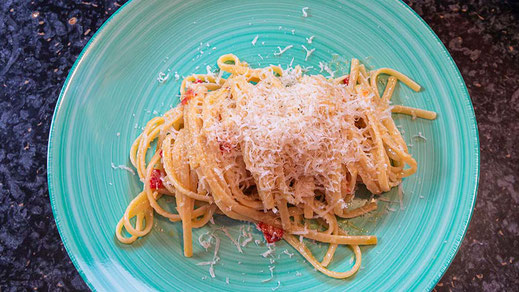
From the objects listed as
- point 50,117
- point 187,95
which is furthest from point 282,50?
point 50,117

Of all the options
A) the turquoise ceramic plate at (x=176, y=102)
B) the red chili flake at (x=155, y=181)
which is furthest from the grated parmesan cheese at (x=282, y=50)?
the red chili flake at (x=155, y=181)

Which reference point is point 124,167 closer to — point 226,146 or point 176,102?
point 176,102

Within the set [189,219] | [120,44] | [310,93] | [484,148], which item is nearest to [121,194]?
[189,219]

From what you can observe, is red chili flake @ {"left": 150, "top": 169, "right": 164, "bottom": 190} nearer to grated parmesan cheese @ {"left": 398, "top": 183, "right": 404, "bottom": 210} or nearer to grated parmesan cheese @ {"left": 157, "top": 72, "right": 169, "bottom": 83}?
grated parmesan cheese @ {"left": 157, "top": 72, "right": 169, "bottom": 83}

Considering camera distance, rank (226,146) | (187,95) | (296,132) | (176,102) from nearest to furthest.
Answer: (296,132) < (226,146) < (187,95) < (176,102)

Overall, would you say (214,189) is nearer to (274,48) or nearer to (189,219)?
(189,219)

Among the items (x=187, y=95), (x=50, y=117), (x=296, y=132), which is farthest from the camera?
(x=50, y=117)

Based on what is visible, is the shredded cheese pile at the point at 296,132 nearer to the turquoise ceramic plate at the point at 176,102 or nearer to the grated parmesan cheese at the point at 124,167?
the turquoise ceramic plate at the point at 176,102

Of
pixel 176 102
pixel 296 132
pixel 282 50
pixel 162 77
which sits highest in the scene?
pixel 282 50
